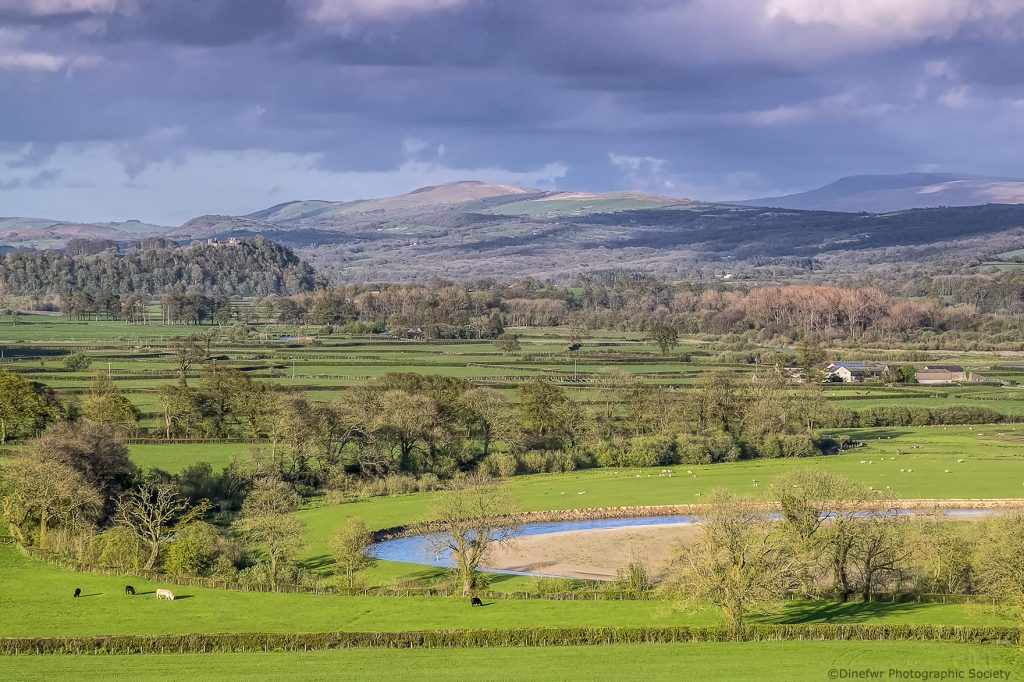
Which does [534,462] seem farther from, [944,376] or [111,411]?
[944,376]

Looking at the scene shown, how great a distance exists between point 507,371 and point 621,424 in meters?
29.8

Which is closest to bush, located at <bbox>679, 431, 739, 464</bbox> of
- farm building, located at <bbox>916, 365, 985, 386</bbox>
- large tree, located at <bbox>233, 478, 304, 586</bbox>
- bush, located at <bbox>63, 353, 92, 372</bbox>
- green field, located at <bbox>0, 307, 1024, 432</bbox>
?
green field, located at <bbox>0, 307, 1024, 432</bbox>

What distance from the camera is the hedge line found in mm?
33312

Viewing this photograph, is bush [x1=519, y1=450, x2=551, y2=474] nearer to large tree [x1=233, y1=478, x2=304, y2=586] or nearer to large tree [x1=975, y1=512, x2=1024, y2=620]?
large tree [x1=233, y1=478, x2=304, y2=586]

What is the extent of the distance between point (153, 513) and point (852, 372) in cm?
7741

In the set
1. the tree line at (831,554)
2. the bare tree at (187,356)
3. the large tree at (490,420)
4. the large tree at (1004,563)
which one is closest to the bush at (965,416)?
the large tree at (490,420)

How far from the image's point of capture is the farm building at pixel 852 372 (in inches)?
4267

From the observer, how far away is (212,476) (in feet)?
190

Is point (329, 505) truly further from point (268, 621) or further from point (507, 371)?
point (507, 371)

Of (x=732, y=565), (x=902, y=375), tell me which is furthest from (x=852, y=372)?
(x=732, y=565)

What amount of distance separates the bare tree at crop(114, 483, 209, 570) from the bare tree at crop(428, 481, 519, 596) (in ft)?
30.6

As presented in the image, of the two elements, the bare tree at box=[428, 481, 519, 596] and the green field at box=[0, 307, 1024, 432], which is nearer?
the bare tree at box=[428, 481, 519, 596]

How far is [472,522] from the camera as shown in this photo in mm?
42719

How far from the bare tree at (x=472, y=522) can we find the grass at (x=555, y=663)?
292 inches
